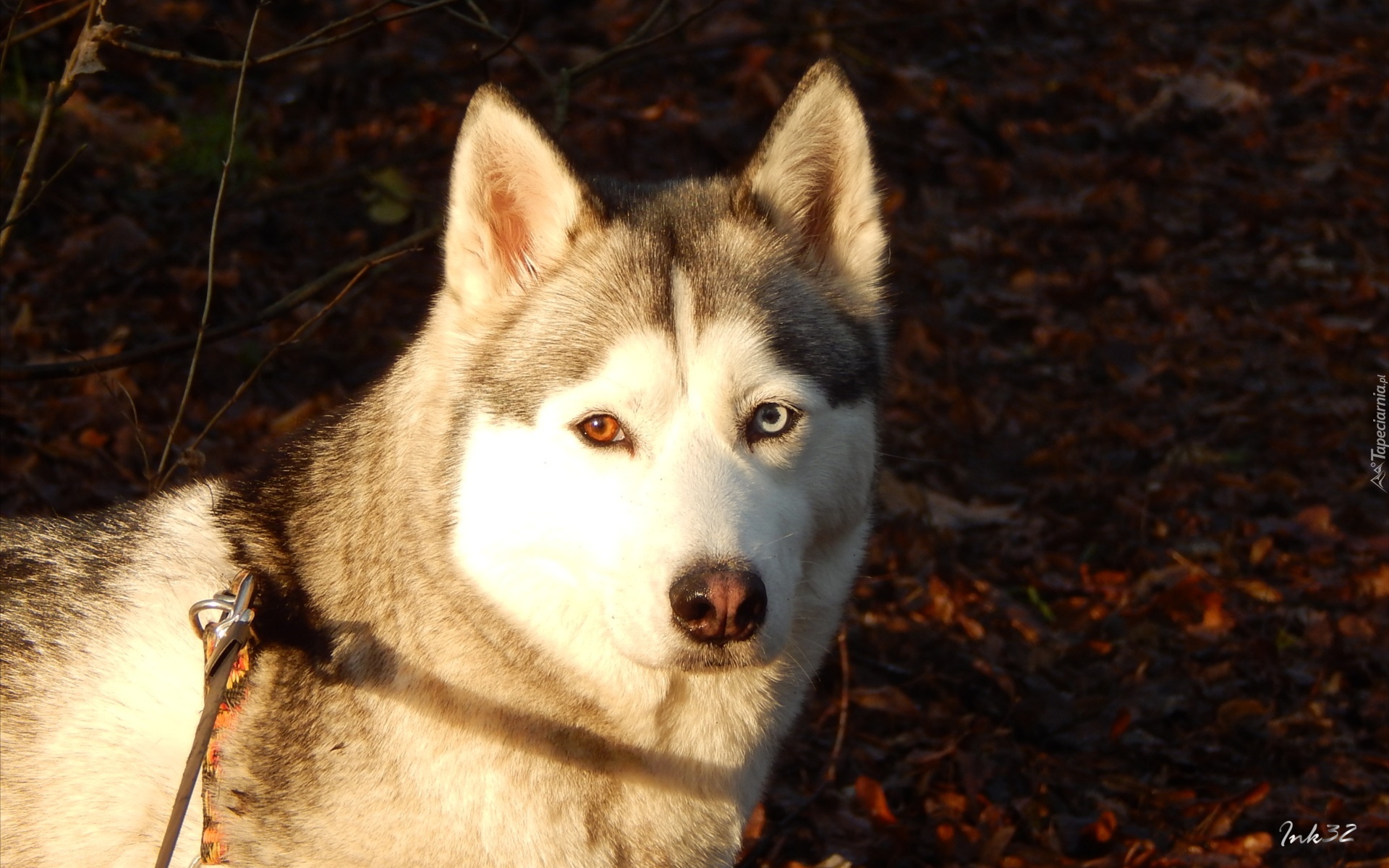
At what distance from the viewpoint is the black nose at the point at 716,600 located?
2543 millimetres

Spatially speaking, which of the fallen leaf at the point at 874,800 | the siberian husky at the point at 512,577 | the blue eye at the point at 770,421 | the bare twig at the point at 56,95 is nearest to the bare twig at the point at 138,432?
the bare twig at the point at 56,95

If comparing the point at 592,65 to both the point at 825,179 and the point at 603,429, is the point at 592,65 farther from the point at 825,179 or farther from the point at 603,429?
the point at 603,429

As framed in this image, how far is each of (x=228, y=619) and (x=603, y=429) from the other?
2.88ft

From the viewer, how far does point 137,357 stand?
4.40 metres

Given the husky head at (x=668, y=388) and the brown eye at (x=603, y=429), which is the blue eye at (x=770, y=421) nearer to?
the husky head at (x=668, y=388)

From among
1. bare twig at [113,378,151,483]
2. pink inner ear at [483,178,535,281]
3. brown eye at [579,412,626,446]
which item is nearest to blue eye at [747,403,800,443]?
brown eye at [579,412,626,446]

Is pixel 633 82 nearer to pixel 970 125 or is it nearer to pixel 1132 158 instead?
pixel 970 125

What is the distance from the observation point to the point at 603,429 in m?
2.82

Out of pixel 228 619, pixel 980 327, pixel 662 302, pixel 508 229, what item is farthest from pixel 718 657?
pixel 980 327

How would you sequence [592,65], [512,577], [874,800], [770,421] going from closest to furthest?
[512,577]
[770,421]
[874,800]
[592,65]

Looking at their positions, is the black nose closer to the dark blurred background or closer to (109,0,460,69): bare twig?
the dark blurred background

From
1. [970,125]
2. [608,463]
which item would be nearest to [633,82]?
[970,125]

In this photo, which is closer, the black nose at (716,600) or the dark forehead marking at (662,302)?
the black nose at (716,600)

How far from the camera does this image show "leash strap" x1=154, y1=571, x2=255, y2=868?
2.47 metres
